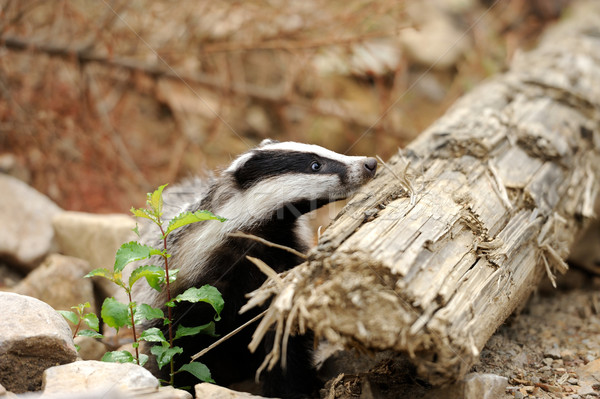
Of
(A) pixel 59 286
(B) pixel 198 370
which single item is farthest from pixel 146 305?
(A) pixel 59 286

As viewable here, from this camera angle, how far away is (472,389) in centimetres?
262

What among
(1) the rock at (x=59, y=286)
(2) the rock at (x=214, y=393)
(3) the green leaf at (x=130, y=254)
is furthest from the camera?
(1) the rock at (x=59, y=286)

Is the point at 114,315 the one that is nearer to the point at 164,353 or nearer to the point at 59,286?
the point at 164,353

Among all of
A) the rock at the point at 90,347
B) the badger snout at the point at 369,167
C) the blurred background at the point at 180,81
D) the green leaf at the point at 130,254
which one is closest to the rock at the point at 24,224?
the blurred background at the point at 180,81

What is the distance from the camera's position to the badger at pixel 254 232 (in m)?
3.48

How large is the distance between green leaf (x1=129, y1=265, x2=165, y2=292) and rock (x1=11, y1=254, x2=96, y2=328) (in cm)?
164

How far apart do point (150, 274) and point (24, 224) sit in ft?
8.88

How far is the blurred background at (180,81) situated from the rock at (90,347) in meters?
1.90

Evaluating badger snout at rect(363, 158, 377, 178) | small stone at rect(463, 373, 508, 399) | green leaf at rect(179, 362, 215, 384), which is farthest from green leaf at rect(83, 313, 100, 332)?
small stone at rect(463, 373, 508, 399)

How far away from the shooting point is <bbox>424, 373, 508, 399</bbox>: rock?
103 inches

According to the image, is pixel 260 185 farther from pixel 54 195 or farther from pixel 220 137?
pixel 220 137

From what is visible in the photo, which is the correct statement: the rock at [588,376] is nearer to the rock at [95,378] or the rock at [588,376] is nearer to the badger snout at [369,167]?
the badger snout at [369,167]

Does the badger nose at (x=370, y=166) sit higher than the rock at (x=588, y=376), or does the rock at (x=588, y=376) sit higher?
the badger nose at (x=370, y=166)

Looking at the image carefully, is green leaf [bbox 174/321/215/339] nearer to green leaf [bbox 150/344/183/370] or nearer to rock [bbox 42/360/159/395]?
green leaf [bbox 150/344/183/370]
